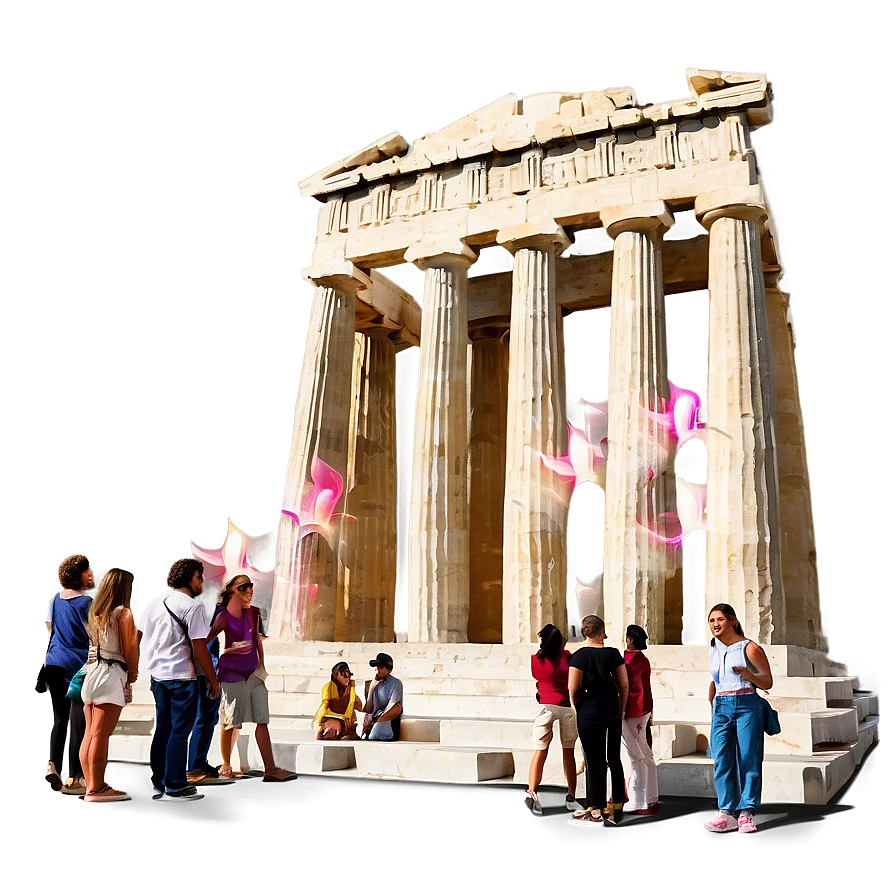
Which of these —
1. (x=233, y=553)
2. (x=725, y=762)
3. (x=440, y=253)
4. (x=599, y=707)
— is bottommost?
(x=725, y=762)

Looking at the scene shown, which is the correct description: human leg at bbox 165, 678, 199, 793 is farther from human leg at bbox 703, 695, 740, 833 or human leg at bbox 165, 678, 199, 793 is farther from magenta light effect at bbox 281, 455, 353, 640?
magenta light effect at bbox 281, 455, 353, 640

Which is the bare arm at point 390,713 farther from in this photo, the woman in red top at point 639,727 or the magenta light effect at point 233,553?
the magenta light effect at point 233,553

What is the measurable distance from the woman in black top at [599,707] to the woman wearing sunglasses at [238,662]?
192 inches

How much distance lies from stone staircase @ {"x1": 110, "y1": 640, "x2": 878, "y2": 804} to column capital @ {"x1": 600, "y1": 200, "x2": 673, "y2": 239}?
41.0ft

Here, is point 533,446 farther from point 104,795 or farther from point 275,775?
point 104,795

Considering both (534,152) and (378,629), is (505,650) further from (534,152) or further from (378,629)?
(534,152)

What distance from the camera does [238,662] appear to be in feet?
46.1

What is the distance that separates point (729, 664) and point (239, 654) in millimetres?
6952

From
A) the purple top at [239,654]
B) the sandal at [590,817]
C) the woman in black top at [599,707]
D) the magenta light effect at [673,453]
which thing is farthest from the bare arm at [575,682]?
the magenta light effect at [673,453]

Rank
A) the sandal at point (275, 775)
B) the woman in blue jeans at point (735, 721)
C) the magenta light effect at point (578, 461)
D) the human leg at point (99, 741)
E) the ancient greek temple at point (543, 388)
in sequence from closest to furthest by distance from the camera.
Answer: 1. the woman in blue jeans at point (735, 721)
2. the human leg at point (99, 741)
3. the sandal at point (275, 775)
4. the ancient greek temple at point (543, 388)
5. the magenta light effect at point (578, 461)

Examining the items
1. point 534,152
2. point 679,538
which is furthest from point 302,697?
point 534,152

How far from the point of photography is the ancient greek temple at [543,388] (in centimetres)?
2594

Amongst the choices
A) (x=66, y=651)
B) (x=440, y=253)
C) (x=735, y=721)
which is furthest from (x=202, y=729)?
(x=440, y=253)

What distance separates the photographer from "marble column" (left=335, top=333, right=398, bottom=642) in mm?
33594
